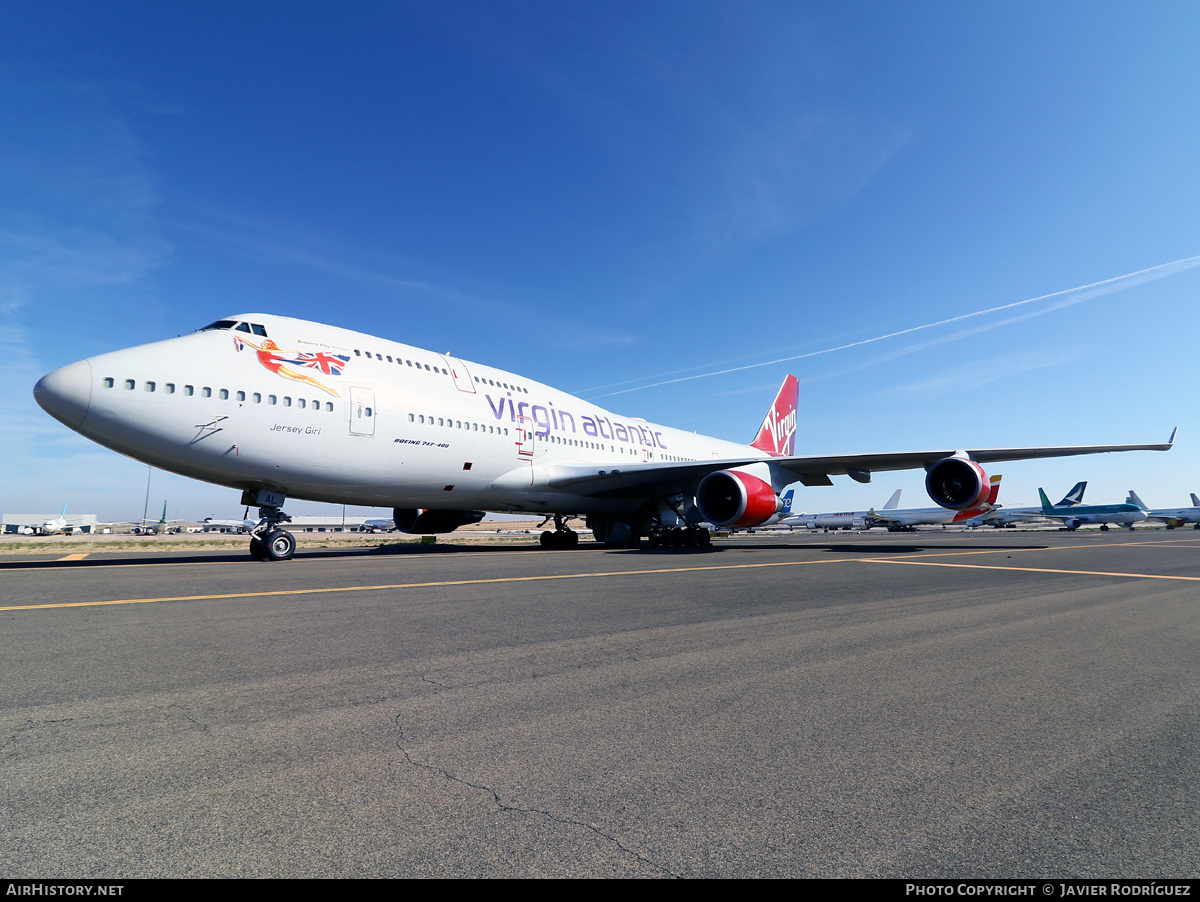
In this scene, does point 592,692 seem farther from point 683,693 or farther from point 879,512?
point 879,512

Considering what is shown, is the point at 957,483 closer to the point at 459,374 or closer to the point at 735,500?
the point at 735,500

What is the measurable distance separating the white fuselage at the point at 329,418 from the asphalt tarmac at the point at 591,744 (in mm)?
5797

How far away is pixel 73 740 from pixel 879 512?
2703 inches

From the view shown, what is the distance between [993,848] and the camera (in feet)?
6.36

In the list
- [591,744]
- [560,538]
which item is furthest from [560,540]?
[591,744]

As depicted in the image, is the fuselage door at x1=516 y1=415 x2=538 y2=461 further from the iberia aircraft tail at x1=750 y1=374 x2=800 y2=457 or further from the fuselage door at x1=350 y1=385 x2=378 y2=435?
the iberia aircraft tail at x1=750 y1=374 x2=800 y2=457

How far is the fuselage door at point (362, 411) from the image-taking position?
44.2 feet

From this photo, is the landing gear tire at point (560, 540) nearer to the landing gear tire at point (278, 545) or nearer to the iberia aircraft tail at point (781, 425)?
the landing gear tire at point (278, 545)

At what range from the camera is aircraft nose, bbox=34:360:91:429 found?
10.4 meters

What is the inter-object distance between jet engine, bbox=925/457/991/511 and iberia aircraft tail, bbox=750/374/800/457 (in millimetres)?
14154

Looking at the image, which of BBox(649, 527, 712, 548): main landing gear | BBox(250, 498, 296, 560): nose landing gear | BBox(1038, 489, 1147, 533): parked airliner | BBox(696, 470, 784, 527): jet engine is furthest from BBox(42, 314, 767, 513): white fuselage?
BBox(1038, 489, 1147, 533): parked airliner

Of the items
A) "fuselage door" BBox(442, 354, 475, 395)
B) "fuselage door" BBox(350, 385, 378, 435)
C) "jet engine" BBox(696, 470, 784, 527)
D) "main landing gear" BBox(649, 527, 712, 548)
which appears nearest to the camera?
"fuselage door" BBox(350, 385, 378, 435)

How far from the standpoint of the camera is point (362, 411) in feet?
44.7

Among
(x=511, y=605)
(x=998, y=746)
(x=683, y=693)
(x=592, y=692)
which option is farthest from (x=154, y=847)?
(x=511, y=605)
